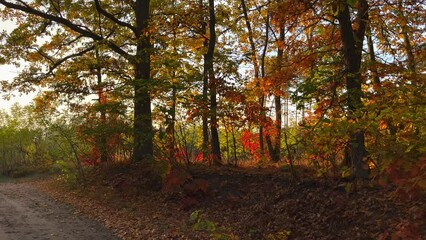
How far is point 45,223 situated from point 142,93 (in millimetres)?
5507

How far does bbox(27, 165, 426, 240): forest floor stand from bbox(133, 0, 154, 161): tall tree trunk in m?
1.07

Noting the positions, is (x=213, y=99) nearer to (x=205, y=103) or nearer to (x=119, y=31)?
(x=205, y=103)

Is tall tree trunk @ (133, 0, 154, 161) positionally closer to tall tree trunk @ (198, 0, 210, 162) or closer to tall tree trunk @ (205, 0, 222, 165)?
tall tree trunk @ (198, 0, 210, 162)

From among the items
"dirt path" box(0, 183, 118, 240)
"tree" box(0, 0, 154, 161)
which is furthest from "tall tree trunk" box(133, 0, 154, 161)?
"dirt path" box(0, 183, 118, 240)

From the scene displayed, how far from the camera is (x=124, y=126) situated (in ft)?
44.8

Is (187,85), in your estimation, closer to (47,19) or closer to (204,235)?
(204,235)

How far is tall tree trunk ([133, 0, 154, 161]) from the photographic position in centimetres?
1282

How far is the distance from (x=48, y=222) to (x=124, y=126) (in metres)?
4.29

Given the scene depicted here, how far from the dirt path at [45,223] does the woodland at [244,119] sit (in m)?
0.66

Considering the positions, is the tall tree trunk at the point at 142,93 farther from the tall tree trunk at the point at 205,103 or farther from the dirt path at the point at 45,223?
the dirt path at the point at 45,223

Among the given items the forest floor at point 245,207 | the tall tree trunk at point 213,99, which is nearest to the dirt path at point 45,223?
the forest floor at point 245,207

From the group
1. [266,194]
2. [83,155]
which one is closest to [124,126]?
[266,194]

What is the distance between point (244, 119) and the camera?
1288 centimetres

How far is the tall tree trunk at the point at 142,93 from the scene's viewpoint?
42.1 ft
